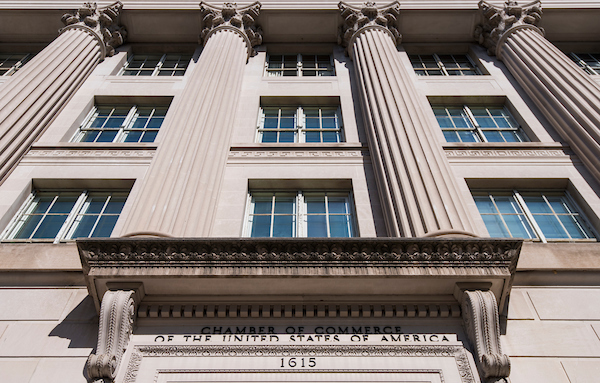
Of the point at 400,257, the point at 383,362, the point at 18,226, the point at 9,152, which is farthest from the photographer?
the point at 9,152

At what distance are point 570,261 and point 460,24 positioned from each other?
14.8 meters

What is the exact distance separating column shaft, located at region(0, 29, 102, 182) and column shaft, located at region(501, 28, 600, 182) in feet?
51.3

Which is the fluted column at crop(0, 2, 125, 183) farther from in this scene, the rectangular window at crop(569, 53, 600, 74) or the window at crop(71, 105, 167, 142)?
the rectangular window at crop(569, 53, 600, 74)

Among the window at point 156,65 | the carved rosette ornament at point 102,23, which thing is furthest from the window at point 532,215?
the carved rosette ornament at point 102,23

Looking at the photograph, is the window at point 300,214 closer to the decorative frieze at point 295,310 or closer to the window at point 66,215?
the decorative frieze at point 295,310

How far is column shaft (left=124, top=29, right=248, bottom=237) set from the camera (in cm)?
1030

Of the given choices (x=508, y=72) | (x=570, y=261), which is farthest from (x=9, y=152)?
(x=508, y=72)

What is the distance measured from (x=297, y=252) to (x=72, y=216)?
6.73 meters

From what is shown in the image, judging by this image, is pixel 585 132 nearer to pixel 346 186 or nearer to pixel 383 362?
pixel 346 186

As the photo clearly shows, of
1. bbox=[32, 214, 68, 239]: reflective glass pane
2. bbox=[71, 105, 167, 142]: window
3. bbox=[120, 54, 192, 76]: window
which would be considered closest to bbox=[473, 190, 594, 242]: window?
bbox=[71, 105, 167, 142]: window

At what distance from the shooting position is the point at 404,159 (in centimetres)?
1203

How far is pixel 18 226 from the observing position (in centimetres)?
1198

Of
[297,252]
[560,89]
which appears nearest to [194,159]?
[297,252]

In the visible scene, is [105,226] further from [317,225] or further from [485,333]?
[485,333]
